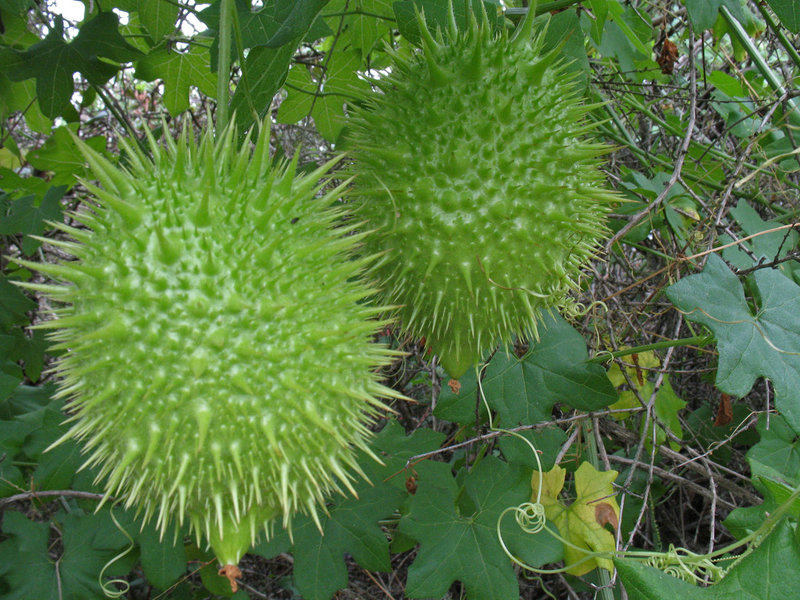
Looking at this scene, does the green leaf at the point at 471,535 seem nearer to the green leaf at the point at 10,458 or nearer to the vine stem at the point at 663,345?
the vine stem at the point at 663,345

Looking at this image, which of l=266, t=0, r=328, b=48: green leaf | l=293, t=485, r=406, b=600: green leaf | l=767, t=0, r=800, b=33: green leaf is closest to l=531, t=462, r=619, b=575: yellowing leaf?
l=293, t=485, r=406, b=600: green leaf

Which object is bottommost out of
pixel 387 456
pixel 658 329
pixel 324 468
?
pixel 658 329

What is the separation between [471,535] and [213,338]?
1.07m

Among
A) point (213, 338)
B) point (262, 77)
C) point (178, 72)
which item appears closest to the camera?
point (213, 338)

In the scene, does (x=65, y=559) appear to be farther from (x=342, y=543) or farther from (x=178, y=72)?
(x=178, y=72)

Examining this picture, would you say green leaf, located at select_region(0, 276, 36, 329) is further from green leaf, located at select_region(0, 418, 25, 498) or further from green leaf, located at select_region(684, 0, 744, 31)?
green leaf, located at select_region(684, 0, 744, 31)

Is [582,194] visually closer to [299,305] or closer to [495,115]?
[495,115]

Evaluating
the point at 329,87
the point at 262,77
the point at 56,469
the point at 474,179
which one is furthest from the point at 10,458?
the point at 474,179

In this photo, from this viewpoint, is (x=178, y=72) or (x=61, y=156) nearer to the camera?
(x=178, y=72)

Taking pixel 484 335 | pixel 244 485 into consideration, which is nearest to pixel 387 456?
pixel 484 335

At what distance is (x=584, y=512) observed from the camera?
1691 mm

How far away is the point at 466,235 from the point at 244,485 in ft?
2.06

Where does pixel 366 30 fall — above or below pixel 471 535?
above

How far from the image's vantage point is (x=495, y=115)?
118 centimetres
